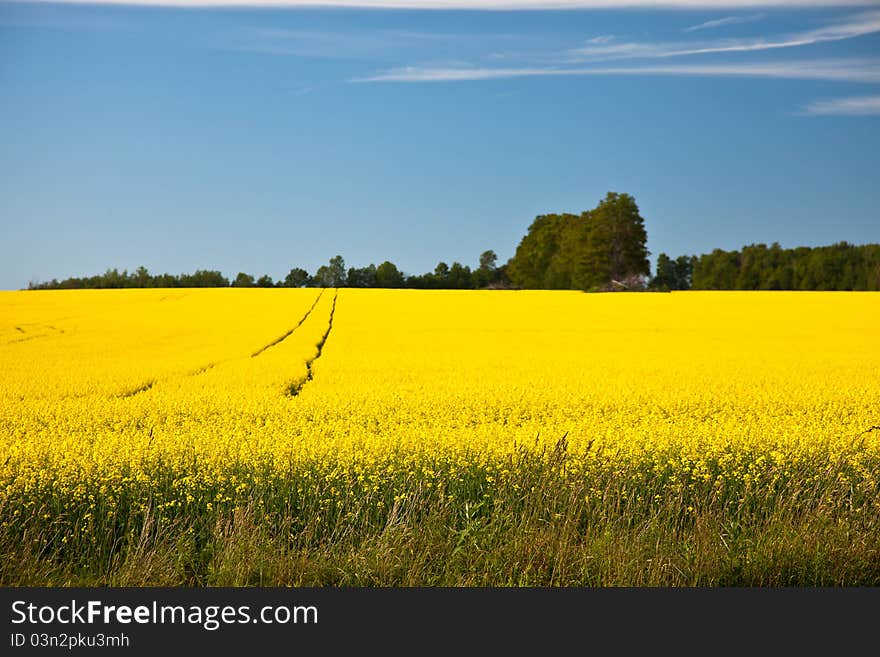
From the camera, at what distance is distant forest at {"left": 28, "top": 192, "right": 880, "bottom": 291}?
245ft

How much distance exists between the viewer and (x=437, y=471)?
30.3 ft

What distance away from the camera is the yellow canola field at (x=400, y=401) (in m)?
9.12

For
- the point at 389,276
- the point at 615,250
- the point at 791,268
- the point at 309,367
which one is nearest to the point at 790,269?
the point at 791,268

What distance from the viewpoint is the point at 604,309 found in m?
51.4

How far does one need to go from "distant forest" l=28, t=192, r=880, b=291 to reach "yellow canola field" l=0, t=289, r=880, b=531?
3429cm

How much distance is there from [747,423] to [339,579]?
891cm

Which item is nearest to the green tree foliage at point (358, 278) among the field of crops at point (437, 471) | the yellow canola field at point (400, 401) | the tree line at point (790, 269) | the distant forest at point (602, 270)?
the distant forest at point (602, 270)

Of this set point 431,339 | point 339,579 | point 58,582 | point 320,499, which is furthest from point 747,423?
point 431,339

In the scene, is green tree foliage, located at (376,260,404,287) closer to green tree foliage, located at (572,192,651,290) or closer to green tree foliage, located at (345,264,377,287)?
green tree foliage, located at (345,264,377,287)

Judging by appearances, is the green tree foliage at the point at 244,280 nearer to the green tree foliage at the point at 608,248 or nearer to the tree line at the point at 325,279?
the tree line at the point at 325,279

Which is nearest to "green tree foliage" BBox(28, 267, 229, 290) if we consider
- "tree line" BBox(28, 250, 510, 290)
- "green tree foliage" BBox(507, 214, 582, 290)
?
"tree line" BBox(28, 250, 510, 290)

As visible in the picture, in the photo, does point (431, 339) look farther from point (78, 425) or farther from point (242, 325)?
point (78, 425)

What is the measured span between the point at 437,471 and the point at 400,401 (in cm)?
611

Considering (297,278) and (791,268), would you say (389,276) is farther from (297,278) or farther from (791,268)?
(791,268)
